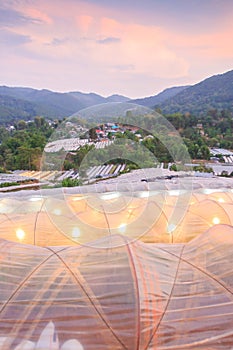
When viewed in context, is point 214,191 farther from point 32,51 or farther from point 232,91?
point 232,91

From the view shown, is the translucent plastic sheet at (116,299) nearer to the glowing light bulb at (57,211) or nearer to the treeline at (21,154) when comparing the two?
the glowing light bulb at (57,211)

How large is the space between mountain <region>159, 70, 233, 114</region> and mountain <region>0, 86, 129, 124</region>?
52.2 feet

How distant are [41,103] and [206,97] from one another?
63.2 metres

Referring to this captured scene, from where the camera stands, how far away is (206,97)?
187ft

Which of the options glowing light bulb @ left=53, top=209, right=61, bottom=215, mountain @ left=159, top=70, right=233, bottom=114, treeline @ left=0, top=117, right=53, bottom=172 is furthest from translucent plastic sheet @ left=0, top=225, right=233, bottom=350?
mountain @ left=159, top=70, right=233, bottom=114

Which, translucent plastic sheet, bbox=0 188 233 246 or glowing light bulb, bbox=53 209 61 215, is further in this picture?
glowing light bulb, bbox=53 209 61 215

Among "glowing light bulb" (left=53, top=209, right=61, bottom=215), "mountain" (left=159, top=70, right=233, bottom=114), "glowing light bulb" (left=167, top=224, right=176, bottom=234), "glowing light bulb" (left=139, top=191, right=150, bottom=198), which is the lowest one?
"glowing light bulb" (left=167, top=224, right=176, bottom=234)

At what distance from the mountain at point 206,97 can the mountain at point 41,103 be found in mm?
15924

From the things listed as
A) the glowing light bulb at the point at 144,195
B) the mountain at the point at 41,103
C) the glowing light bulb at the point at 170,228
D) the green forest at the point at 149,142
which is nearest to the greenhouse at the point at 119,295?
the glowing light bulb at the point at 170,228

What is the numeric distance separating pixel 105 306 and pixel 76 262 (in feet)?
1.96

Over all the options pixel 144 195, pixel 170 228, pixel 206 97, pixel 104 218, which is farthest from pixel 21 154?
pixel 206 97

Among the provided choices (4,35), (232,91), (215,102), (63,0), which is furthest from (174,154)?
(232,91)

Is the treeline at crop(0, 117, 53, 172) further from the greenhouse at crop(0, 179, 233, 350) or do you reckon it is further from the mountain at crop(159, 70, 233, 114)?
the mountain at crop(159, 70, 233, 114)

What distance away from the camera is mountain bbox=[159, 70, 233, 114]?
49.8m
